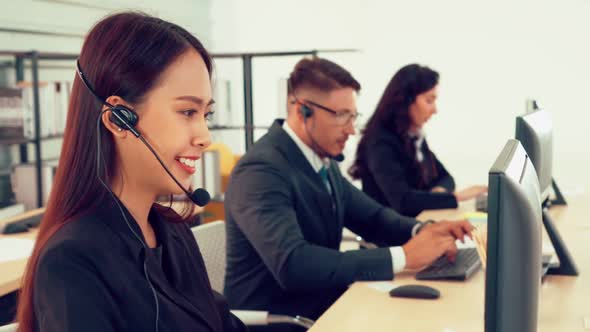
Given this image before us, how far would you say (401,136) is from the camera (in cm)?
325

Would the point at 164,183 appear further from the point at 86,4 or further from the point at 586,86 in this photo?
the point at 586,86

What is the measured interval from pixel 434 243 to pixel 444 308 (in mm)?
341

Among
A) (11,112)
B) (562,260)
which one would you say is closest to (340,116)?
(562,260)

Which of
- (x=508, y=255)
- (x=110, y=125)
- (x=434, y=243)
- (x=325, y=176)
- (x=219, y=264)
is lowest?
(x=219, y=264)

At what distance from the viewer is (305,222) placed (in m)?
2.09

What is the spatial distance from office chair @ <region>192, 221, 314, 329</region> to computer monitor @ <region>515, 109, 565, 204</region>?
70 centimetres

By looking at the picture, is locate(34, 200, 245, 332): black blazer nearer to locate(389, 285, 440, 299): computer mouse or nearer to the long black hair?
locate(389, 285, 440, 299): computer mouse

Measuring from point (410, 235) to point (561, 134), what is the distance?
106 inches

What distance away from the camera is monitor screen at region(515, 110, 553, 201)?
5.65ft

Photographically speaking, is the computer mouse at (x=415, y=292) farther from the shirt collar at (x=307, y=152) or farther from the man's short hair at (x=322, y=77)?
the man's short hair at (x=322, y=77)

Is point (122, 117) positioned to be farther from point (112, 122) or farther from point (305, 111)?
point (305, 111)

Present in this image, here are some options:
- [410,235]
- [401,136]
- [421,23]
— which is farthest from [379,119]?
[421,23]

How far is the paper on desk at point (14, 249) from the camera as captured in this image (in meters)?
2.12

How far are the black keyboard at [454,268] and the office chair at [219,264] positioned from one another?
0.33m
